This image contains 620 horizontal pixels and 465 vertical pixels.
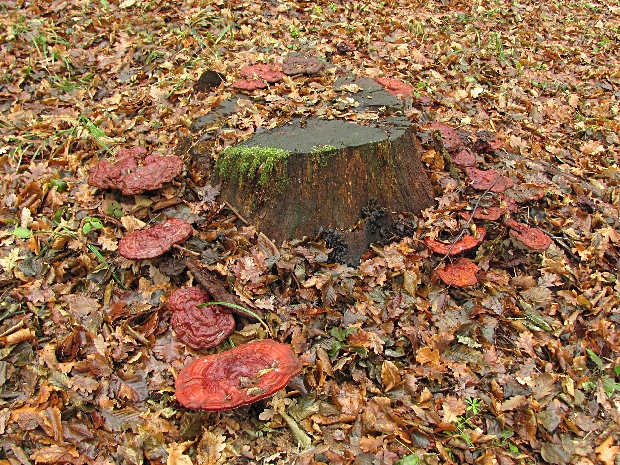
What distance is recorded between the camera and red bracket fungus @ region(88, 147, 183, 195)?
199 inches

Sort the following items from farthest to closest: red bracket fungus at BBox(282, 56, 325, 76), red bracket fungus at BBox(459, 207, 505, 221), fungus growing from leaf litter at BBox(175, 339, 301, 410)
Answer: red bracket fungus at BBox(282, 56, 325, 76)
red bracket fungus at BBox(459, 207, 505, 221)
fungus growing from leaf litter at BBox(175, 339, 301, 410)

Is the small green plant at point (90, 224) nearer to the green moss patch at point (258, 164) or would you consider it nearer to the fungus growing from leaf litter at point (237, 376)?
the green moss patch at point (258, 164)

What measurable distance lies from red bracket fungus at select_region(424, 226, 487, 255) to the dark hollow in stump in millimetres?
578

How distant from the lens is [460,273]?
4.88 m

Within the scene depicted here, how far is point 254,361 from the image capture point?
12.0 feet

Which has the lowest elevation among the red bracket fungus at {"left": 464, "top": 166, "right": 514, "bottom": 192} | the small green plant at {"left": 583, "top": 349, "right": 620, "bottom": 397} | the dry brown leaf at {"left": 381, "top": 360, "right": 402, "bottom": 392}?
the small green plant at {"left": 583, "top": 349, "right": 620, "bottom": 397}

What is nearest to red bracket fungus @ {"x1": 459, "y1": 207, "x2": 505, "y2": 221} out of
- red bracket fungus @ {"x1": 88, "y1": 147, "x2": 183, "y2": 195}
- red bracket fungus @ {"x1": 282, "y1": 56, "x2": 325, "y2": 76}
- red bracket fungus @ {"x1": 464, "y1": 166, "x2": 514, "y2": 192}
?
red bracket fungus @ {"x1": 464, "y1": 166, "x2": 514, "y2": 192}

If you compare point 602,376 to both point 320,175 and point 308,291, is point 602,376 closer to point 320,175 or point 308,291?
point 308,291

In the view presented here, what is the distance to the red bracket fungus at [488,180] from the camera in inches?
220

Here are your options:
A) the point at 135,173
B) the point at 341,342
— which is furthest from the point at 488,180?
the point at 135,173

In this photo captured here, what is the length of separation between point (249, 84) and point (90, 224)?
2.76 m

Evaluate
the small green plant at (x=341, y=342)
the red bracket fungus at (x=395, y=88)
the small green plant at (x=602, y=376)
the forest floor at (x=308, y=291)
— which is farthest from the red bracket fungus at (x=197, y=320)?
the red bracket fungus at (x=395, y=88)

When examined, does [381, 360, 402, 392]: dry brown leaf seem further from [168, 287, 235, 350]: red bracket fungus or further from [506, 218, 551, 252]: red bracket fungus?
[506, 218, 551, 252]: red bracket fungus

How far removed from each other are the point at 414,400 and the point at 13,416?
11.3ft
